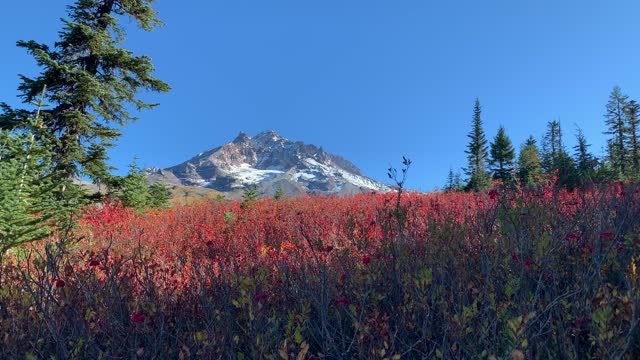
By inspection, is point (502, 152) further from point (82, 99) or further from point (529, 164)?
point (82, 99)

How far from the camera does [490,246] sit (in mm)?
3795

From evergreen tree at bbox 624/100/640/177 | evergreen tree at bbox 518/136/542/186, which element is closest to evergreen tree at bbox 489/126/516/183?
evergreen tree at bbox 518/136/542/186

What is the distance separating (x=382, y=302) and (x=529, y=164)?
3109cm

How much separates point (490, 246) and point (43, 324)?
404 centimetres

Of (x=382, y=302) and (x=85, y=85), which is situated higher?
(x=85, y=85)

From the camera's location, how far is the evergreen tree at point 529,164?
18.8m

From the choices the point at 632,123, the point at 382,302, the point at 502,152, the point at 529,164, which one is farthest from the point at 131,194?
the point at 632,123

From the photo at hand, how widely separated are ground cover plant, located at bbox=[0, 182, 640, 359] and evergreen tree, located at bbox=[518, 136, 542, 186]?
12.6 m

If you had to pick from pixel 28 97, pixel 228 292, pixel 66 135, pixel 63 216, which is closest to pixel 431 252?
pixel 228 292

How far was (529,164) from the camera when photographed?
29.4 metres

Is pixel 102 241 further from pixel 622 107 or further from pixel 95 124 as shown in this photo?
pixel 622 107

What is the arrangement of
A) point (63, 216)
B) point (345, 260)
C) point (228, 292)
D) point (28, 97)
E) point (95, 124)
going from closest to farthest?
point (228, 292), point (345, 260), point (63, 216), point (28, 97), point (95, 124)

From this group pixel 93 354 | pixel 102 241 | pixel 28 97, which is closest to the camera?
pixel 93 354

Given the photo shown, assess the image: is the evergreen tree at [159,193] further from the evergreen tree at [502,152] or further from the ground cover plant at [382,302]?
the evergreen tree at [502,152]
